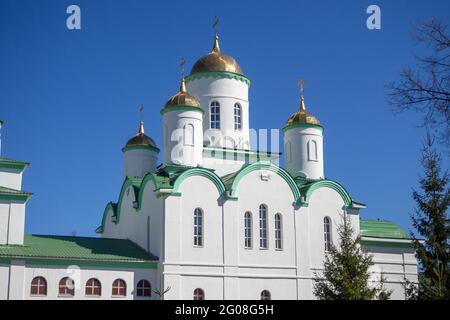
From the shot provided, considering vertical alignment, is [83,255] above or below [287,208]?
below

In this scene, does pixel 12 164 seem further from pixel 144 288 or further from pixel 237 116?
pixel 237 116

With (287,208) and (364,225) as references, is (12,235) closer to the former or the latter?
(287,208)

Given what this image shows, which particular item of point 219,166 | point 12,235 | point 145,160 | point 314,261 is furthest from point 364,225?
point 12,235

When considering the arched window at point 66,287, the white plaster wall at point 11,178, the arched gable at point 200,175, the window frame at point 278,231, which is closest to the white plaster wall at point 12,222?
the white plaster wall at point 11,178

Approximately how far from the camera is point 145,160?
28.8 m

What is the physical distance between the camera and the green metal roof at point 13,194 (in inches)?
892

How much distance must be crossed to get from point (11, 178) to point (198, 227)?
6844 mm

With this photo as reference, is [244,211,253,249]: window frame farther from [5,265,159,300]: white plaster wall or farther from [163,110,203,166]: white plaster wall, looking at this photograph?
[5,265,159,300]: white plaster wall

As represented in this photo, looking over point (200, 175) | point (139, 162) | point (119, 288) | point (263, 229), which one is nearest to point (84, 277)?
point (119, 288)

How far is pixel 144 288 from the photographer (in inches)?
931

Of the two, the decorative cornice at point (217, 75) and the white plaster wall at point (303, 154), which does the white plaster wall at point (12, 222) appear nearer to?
the decorative cornice at point (217, 75)

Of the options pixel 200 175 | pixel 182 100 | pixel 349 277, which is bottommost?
pixel 349 277
